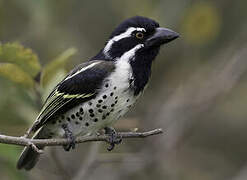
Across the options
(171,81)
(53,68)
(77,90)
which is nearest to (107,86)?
(77,90)

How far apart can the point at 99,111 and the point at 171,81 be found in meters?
3.32

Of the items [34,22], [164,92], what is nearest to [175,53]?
[164,92]

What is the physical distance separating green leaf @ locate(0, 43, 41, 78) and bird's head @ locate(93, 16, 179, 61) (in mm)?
754

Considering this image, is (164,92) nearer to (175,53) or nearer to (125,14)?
(175,53)

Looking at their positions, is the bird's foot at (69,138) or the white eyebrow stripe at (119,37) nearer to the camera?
the bird's foot at (69,138)

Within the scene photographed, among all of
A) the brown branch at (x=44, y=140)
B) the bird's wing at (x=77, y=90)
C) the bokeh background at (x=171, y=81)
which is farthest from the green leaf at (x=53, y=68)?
the bokeh background at (x=171, y=81)

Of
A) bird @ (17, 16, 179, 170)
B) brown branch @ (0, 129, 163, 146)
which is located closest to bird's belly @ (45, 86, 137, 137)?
bird @ (17, 16, 179, 170)

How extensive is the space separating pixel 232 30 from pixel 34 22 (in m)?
2.99

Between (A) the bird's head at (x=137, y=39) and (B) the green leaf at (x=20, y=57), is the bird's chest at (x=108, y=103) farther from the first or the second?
(B) the green leaf at (x=20, y=57)

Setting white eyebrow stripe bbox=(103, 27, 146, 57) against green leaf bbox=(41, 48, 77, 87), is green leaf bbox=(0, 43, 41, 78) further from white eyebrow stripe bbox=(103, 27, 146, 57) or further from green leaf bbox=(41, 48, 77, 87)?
white eyebrow stripe bbox=(103, 27, 146, 57)

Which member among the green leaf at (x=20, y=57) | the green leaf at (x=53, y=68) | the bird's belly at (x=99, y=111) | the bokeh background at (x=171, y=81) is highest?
the green leaf at (x=20, y=57)

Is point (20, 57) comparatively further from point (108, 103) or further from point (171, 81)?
point (171, 81)

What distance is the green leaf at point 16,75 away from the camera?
4660 mm

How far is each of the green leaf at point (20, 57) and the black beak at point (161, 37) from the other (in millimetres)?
1007
